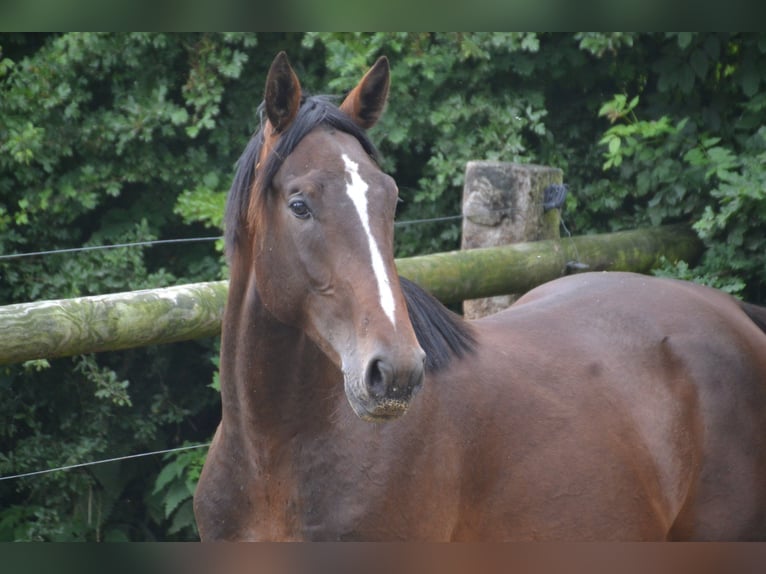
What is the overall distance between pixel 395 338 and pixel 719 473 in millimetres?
1554

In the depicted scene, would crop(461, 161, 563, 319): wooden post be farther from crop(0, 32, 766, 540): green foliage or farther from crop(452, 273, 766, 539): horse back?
crop(452, 273, 766, 539): horse back

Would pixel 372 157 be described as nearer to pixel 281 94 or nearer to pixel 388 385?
pixel 281 94

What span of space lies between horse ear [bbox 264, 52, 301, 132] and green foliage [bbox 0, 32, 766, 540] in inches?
104

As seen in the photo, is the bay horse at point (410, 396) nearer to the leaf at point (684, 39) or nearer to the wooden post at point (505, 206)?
the wooden post at point (505, 206)

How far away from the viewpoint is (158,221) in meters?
5.40

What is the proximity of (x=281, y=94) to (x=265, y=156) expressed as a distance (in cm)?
16

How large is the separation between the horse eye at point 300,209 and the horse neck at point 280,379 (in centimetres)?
29

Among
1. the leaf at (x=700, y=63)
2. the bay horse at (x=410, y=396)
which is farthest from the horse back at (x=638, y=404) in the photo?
the leaf at (x=700, y=63)

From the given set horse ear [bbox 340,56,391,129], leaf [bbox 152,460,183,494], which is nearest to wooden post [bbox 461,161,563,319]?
leaf [bbox 152,460,183,494]

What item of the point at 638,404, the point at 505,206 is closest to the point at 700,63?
the point at 505,206

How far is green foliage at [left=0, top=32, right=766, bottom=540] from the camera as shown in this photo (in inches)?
188

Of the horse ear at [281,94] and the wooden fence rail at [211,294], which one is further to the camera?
the wooden fence rail at [211,294]

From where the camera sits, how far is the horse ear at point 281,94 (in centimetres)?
227

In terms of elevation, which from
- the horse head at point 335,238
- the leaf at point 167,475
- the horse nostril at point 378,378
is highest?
the horse head at point 335,238
